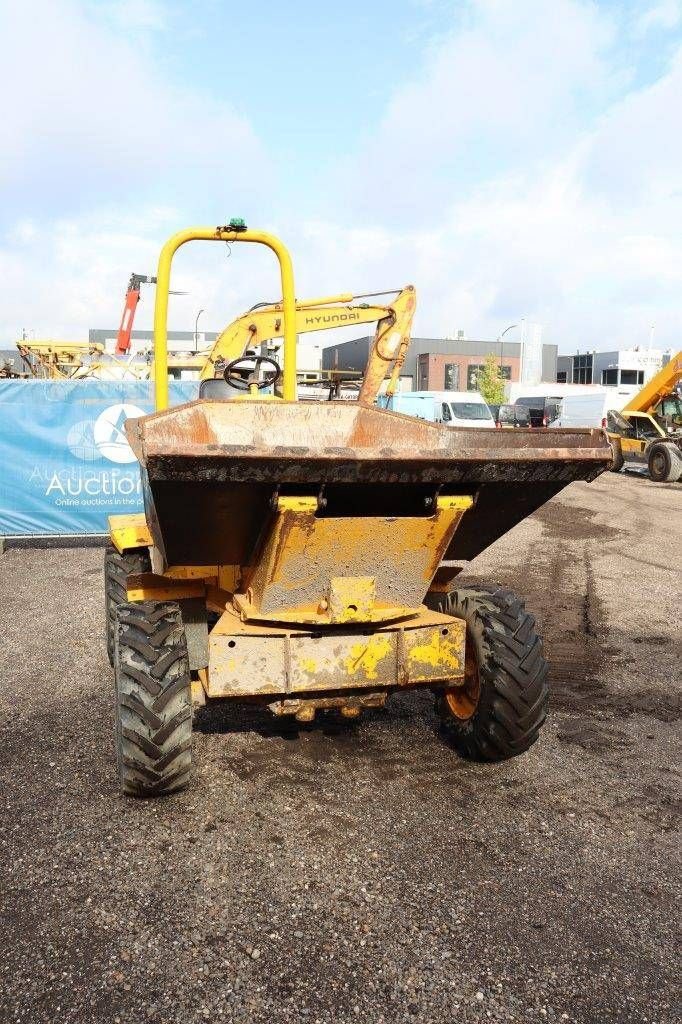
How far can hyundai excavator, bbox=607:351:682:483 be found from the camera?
1867cm

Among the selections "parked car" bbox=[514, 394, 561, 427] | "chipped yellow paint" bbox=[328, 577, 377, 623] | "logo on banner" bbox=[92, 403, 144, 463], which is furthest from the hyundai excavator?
"parked car" bbox=[514, 394, 561, 427]

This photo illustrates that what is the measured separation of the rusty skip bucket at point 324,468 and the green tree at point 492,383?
55262mm

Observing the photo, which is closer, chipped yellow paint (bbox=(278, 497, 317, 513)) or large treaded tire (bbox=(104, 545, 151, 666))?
chipped yellow paint (bbox=(278, 497, 317, 513))

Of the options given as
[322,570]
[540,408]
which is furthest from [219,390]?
[540,408]

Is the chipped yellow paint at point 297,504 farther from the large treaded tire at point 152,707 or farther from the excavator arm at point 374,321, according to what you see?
the excavator arm at point 374,321

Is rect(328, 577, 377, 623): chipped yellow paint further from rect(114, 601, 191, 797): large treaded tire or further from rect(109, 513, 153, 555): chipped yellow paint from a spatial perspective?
rect(109, 513, 153, 555): chipped yellow paint

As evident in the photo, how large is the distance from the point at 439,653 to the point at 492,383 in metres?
57.0

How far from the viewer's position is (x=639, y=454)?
66.1ft

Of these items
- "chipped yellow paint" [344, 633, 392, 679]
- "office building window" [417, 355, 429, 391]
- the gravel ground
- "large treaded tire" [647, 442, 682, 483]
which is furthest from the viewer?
"office building window" [417, 355, 429, 391]

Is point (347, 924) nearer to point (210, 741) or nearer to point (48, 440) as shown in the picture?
point (210, 741)

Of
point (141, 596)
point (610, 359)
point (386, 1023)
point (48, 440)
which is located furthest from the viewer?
point (610, 359)

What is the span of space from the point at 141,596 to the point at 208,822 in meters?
1.11

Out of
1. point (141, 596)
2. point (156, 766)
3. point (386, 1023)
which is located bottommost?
point (386, 1023)

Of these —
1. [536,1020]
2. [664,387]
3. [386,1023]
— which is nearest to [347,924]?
[386,1023]
